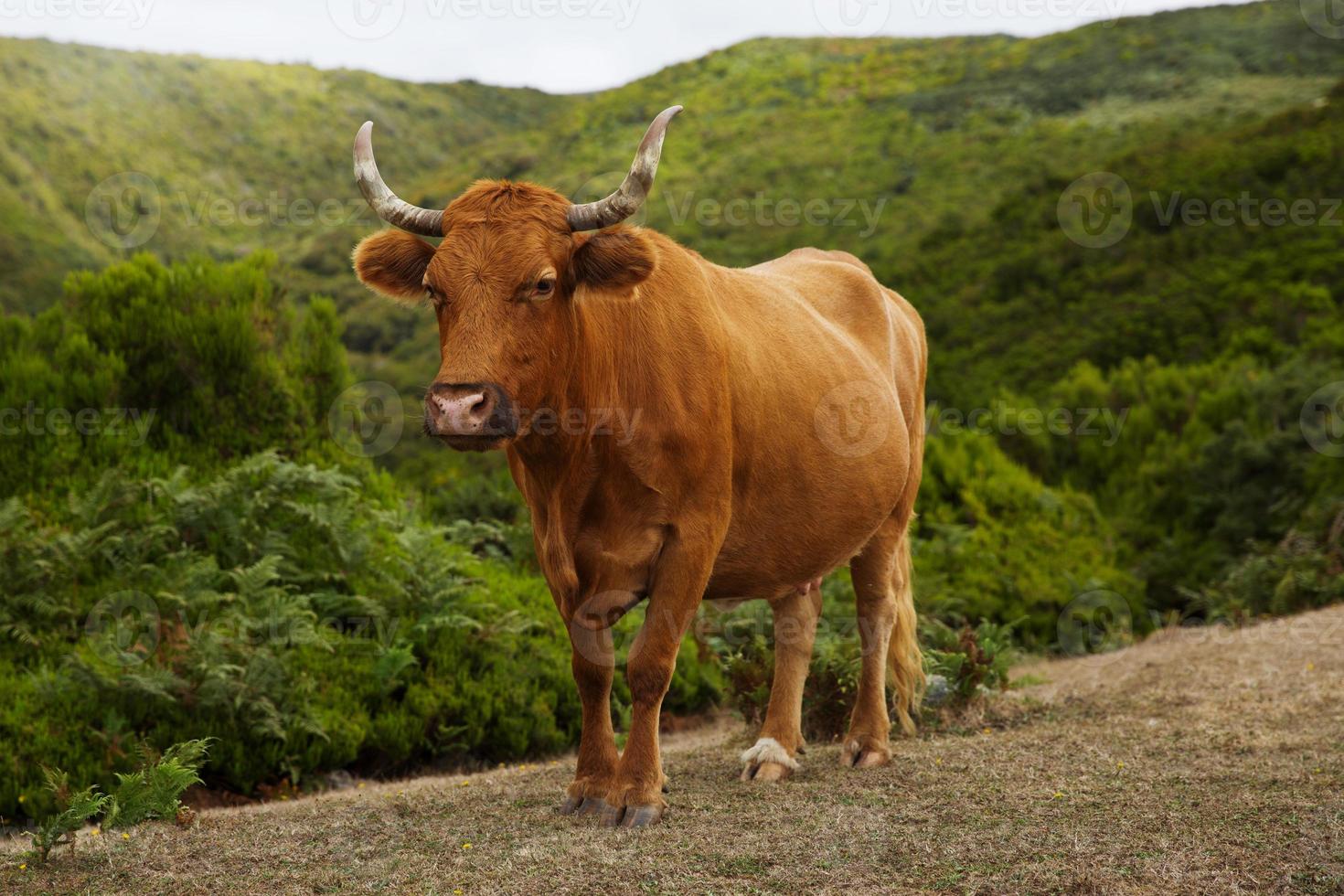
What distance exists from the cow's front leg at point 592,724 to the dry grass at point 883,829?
0.17m

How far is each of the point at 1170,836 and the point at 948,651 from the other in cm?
376

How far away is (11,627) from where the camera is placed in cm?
815

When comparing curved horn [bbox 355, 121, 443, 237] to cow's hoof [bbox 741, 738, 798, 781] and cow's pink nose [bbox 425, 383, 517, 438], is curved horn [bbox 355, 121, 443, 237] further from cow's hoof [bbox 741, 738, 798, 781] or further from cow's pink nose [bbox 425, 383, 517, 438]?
cow's hoof [bbox 741, 738, 798, 781]

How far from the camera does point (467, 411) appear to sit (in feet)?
14.7

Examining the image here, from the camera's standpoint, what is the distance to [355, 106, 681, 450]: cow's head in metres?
4.57

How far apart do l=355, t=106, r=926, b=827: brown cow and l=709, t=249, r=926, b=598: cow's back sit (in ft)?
0.04

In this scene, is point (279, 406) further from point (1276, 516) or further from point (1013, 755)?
point (1276, 516)
